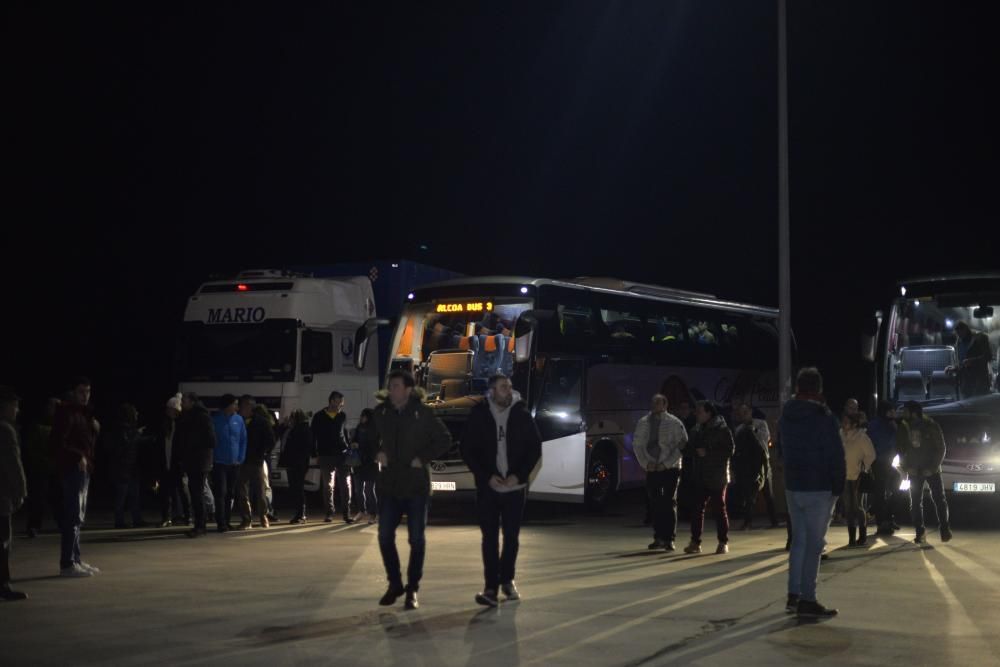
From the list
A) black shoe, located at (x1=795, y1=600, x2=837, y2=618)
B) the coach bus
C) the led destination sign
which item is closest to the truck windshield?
the led destination sign

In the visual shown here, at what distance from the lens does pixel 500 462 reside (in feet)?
34.7

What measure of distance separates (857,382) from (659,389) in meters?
35.5

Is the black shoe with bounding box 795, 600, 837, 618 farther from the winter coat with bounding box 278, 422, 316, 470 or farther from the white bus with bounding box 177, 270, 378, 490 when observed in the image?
the white bus with bounding box 177, 270, 378, 490

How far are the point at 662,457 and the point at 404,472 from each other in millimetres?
5553

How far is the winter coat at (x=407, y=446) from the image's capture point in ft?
33.5

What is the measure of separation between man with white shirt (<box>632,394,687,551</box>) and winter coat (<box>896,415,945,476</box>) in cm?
351

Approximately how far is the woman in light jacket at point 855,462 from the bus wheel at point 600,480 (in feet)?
20.3

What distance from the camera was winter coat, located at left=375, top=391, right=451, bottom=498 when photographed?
10.2 metres

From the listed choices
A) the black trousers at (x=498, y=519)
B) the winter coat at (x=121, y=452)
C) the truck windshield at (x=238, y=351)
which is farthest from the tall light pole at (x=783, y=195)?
the black trousers at (x=498, y=519)

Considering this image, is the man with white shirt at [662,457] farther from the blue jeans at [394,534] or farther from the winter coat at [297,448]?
the winter coat at [297,448]

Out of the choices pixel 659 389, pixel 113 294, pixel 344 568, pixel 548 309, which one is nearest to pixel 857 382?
pixel 113 294

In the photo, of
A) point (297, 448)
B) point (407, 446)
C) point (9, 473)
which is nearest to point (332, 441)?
point (297, 448)

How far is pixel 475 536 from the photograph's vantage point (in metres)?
17.2

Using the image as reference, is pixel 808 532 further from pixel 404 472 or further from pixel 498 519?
pixel 404 472
